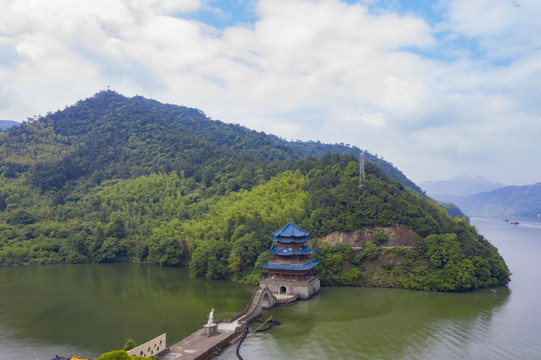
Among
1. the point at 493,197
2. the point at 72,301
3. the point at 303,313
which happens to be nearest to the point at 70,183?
the point at 72,301

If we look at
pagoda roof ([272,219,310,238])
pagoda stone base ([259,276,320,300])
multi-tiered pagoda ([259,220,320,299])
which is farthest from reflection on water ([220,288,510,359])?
pagoda roof ([272,219,310,238])

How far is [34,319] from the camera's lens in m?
24.9

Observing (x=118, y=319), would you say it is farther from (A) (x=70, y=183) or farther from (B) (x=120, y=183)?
(A) (x=70, y=183)

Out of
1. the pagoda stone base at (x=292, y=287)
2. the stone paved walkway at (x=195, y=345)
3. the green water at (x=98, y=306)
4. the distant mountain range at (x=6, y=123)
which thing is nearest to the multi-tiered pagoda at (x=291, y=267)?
the pagoda stone base at (x=292, y=287)

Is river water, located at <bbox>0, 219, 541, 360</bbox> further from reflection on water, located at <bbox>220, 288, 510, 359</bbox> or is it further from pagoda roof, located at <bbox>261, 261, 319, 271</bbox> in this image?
pagoda roof, located at <bbox>261, 261, 319, 271</bbox>

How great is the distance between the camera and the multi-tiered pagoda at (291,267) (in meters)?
29.8

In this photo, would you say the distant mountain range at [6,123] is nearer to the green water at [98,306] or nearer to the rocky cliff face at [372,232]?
the green water at [98,306]

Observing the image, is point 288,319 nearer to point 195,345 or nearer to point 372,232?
point 195,345

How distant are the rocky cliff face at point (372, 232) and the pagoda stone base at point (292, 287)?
19.8 ft

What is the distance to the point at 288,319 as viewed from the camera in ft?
82.1

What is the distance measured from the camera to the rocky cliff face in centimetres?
3509

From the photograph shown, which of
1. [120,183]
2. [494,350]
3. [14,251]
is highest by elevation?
[120,183]

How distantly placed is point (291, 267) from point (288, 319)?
5.59m

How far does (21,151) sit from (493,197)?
567ft
